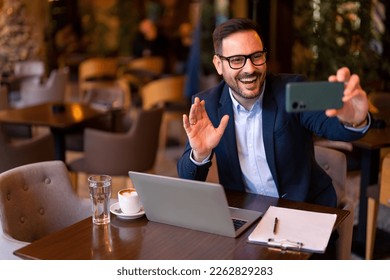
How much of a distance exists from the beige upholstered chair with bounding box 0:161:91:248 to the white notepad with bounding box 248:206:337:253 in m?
0.82

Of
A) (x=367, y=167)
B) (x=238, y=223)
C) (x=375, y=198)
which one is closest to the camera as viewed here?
(x=238, y=223)

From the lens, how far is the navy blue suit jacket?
A: 2.29 m

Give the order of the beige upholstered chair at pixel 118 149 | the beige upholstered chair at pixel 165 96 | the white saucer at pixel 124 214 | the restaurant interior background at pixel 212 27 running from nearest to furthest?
the white saucer at pixel 124 214 → the beige upholstered chair at pixel 118 149 → the restaurant interior background at pixel 212 27 → the beige upholstered chair at pixel 165 96

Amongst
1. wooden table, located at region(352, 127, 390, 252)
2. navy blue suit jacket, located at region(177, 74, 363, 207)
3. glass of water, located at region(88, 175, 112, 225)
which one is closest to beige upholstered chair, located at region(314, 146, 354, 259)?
navy blue suit jacket, located at region(177, 74, 363, 207)

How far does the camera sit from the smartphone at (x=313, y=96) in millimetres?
1560

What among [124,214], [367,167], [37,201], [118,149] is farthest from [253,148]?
[118,149]

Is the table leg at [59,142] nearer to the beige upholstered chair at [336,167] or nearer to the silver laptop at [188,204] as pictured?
the beige upholstered chair at [336,167]

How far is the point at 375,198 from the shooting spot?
3293 millimetres

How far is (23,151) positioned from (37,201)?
144cm

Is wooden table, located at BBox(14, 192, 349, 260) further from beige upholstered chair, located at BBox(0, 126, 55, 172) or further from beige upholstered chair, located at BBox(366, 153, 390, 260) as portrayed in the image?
beige upholstered chair, located at BBox(0, 126, 55, 172)

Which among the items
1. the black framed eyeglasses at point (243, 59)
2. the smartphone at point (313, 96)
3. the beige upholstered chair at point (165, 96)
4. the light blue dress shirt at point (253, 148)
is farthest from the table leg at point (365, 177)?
the beige upholstered chair at point (165, 96)

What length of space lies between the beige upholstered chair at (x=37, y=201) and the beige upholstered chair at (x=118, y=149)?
1580 mm

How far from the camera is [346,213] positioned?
2055 millimetres

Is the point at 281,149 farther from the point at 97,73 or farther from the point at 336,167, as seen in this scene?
the point at 97,73
